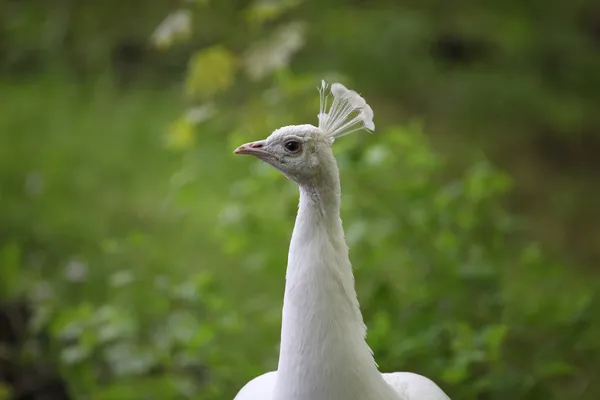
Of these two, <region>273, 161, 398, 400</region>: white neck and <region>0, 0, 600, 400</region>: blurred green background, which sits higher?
<region>0, 0, 600, 400</region>: blurred green background

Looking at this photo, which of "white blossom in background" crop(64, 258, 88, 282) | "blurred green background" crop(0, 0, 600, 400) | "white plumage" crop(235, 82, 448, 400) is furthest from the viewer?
"white blossom in background" crop(64, 258, 88, 282)

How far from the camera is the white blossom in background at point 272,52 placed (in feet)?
6.61

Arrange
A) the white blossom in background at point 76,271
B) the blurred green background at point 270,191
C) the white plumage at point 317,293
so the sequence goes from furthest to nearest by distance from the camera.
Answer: the white blossom in background at point 76,271 → the blurred green background at point 270,191 → the white plumage at point 317,293

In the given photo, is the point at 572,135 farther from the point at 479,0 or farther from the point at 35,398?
the point at 35,398

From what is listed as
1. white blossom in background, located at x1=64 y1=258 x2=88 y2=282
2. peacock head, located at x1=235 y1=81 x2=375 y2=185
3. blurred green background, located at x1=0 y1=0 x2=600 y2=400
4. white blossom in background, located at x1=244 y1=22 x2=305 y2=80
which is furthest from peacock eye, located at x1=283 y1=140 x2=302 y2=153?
white blossom in background, located at x1=64 y1=258 x2=88 y2=282

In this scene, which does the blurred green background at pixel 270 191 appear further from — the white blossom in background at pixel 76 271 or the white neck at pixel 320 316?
the white neck at pixel 320 316

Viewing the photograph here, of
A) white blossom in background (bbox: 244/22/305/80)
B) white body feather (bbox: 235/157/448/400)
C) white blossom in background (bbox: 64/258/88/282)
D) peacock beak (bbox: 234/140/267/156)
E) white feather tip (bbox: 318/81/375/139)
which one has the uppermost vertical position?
white blossom in background (bbox: 244/22/305/80)

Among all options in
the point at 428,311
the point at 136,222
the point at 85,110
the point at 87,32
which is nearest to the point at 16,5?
the point at 87,32

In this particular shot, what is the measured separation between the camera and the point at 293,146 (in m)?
1.08

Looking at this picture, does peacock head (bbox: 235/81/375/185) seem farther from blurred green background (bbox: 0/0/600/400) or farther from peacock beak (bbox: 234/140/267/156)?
blurred green background (bbox: 0/0/600/400)

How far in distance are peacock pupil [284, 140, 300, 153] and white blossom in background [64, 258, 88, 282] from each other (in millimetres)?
1722

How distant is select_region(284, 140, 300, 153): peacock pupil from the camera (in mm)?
1078

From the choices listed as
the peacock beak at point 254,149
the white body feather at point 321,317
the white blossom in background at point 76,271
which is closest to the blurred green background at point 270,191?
the white blossom in background at point 76,271

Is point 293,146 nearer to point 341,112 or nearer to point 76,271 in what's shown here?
point 341,112
